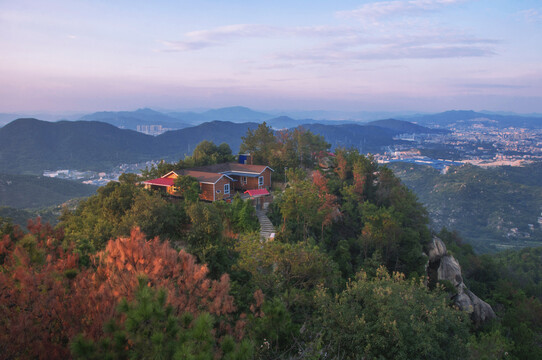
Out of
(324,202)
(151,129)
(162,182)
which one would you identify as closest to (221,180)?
(162,182)

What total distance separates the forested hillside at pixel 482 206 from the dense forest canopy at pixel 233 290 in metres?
Answer: 44.1

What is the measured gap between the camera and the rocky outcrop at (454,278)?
19.2m

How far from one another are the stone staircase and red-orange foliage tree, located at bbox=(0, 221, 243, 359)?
36.2 feet

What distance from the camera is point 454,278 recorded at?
21.1 metres

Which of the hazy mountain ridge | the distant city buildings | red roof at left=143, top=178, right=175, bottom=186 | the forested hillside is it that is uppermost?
the distant city buildings

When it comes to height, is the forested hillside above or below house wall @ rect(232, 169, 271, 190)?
below

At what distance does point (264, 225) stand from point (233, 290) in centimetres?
810

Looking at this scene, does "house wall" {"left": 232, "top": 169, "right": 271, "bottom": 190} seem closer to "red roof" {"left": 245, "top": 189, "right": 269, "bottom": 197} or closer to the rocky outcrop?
"red roof" {"left": 245, "top": 189, "right": 269, "bottom": 197}

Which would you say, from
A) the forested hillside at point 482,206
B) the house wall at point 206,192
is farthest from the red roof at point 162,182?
the forested hillside at point 482,206

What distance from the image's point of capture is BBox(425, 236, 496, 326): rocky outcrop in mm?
19219

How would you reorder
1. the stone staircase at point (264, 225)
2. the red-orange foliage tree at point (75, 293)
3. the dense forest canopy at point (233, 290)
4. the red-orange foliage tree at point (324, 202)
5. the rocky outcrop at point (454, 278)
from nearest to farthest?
1. the dense forest canopy at point (233, 290)
2. the red-orange foliage tree at point (75, 293)
3. the stone staircase at point (264, 225)
4. the red-orange foliage tree at point (324, 202)
5. the rocky outcrop at point (454, 278)

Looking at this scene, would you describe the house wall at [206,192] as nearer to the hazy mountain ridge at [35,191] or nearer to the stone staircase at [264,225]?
the stone staircase at [264,225]

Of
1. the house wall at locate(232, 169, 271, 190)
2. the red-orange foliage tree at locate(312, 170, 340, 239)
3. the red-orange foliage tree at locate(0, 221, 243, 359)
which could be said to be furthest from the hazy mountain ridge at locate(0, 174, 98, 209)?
the red-orange foliage tree at locate(0, 221, 243, 359)

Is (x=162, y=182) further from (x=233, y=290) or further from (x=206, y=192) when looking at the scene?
(x=233, y=290)
